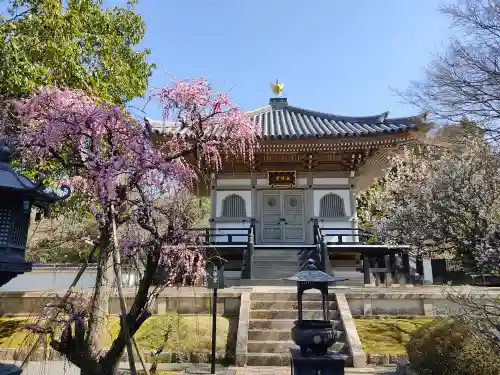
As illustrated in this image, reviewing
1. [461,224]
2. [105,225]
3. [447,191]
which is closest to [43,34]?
[105,225]

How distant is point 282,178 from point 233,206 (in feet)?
7.45

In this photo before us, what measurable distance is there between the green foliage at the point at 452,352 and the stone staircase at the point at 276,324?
5.82ft

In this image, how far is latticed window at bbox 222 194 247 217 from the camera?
15.2 m

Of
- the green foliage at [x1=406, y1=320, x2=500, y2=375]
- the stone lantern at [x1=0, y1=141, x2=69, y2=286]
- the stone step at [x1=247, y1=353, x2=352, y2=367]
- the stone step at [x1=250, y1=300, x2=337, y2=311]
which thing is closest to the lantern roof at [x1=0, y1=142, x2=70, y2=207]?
the stone lantern at [x1=0, y1=141, x2=69, y2=286]

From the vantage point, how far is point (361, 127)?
15289mm

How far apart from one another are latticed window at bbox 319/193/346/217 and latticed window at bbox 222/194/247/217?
309 centimetres

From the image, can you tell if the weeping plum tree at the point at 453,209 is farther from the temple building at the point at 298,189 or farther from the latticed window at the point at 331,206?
the latticed window at the point at 331,206

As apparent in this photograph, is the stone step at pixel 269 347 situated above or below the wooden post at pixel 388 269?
below

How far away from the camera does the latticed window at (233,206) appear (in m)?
15.2

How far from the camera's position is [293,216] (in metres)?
15.1

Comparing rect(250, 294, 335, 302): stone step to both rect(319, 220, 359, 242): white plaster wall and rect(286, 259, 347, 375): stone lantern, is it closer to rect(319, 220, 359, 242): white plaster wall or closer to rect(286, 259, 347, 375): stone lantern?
rect(286, 259, 347, 375): stone lantern

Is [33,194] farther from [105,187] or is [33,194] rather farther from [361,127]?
[361,127]

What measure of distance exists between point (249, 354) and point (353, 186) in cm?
941

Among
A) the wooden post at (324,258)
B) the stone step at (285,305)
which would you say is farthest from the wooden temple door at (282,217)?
the stone step at (285,305)
